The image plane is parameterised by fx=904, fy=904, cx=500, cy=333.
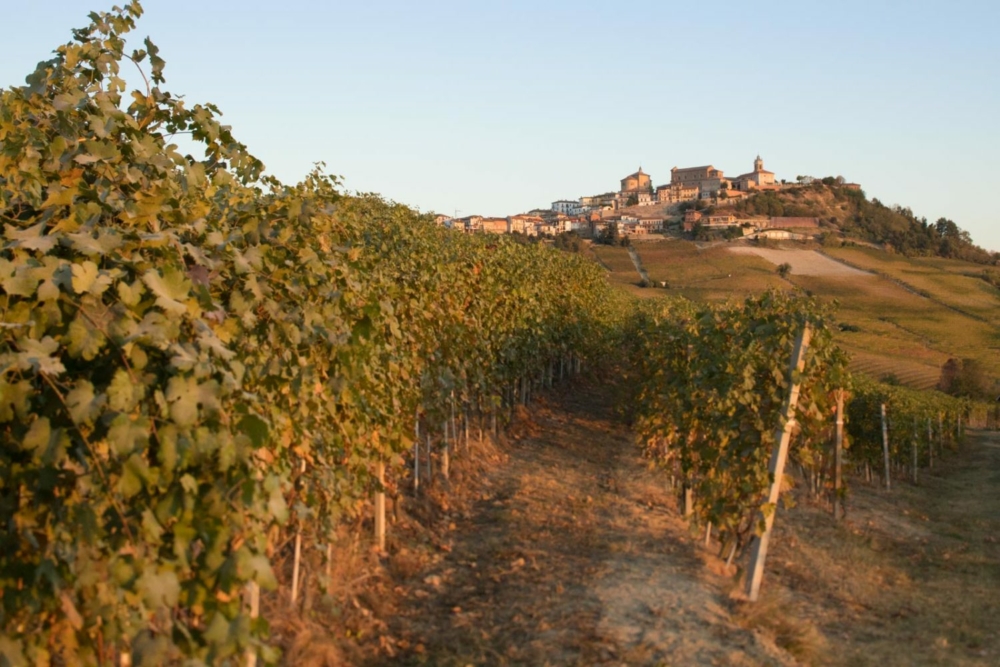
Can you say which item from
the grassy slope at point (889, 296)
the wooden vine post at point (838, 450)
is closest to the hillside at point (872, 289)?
the grassy slope at point (889, 296)

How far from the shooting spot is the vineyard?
8.36ft

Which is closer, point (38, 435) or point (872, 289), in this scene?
point (38, 435)

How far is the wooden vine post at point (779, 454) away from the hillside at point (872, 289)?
3477 centimetres

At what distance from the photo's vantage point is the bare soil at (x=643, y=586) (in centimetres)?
612

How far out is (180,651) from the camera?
2621 mm

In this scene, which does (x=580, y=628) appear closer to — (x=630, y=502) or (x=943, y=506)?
(x=630, y=502)

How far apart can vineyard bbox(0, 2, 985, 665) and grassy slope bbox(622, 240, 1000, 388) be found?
1390 inches

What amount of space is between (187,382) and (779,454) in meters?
6.00

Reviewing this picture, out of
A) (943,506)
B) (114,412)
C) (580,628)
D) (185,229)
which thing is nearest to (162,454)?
(114,412)

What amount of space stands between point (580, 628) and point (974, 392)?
36.2m

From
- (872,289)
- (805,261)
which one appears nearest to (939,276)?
(872,289)

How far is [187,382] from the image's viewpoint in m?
2.59

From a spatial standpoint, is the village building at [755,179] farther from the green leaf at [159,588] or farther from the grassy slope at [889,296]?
the green leaf at [159,588]

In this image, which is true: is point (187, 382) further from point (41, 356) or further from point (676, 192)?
point (676, 192)
